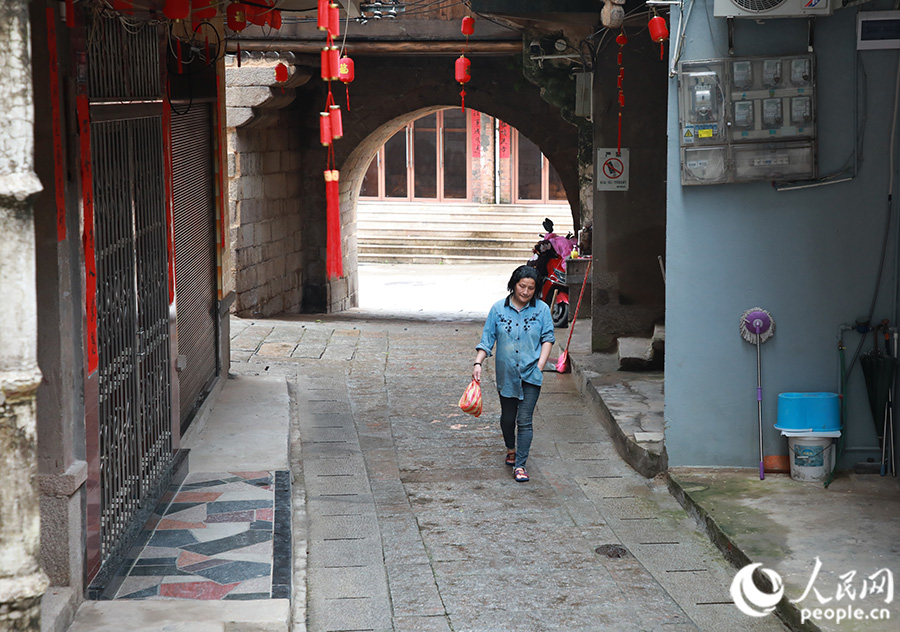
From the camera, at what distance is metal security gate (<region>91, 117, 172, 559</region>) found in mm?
5191

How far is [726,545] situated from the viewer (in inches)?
224

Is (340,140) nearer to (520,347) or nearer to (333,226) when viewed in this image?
(333,226)

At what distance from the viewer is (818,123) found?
6527 millimetres

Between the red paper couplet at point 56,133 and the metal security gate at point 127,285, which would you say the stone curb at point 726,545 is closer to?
the metal security gate at point 127,285

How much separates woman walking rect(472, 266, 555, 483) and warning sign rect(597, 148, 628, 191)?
361cm

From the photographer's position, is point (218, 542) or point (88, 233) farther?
point (218, 542)

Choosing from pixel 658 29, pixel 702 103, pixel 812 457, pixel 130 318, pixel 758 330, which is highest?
pixel 658 29

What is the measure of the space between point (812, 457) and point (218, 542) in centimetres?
349

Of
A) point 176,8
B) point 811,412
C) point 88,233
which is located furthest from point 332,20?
point 811,412

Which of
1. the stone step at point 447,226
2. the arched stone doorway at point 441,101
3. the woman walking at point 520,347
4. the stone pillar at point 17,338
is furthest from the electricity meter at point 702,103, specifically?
the stone step at point 447,226

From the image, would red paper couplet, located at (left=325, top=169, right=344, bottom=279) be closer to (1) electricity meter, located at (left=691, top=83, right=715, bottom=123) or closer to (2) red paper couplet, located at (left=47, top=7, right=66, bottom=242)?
(1) electricity meter, located at (left=691, top=83, right=715, bottom=123)

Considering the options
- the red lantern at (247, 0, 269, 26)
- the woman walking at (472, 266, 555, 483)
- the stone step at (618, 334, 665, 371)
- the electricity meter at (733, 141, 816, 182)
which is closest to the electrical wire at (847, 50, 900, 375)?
the electricity meter at (733, 141, 816, 182)

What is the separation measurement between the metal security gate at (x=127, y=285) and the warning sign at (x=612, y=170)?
5.08m

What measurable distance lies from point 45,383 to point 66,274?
44 cm
